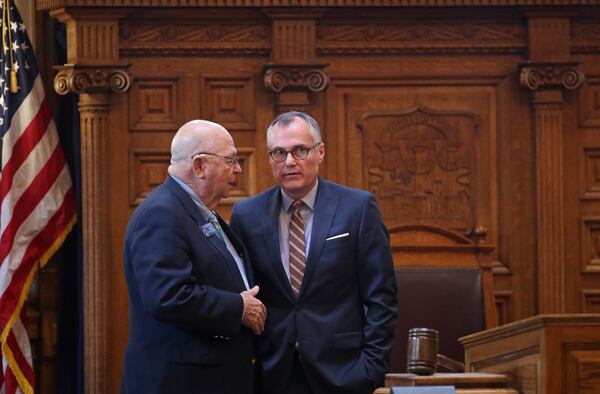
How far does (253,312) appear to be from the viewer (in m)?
4.75

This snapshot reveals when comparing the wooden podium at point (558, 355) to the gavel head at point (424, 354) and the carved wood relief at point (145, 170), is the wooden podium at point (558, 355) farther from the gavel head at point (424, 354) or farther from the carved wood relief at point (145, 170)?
the carved wood relief at point (145, 170)

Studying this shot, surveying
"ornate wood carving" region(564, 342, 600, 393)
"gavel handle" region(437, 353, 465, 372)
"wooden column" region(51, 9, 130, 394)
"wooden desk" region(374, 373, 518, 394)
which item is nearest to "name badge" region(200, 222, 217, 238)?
"wooden desk" region(374, 373, 518, 394)

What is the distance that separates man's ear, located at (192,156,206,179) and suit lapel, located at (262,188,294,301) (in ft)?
1.41

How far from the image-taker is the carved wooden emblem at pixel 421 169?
7.37m

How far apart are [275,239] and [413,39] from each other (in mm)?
2512

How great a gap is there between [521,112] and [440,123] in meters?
0.44

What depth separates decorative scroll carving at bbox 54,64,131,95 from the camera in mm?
7156

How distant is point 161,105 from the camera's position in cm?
732

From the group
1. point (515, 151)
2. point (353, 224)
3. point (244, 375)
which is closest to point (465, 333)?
point (515, 151)

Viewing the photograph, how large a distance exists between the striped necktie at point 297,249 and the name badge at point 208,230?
43 centimetres

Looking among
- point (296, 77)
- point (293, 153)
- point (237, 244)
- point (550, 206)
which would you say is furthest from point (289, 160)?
point (550, 206)

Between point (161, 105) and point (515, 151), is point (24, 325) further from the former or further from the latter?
point (515, 151)

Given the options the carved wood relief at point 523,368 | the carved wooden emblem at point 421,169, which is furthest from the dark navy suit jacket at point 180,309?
the carved wooden emblem at point 421,169

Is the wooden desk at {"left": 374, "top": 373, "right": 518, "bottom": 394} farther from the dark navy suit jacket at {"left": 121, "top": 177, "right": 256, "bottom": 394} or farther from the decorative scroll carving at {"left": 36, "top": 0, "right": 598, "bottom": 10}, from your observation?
the decorative scroll carving at {"left": 36, "top": 0, "right": 598, "bottom": 10}
